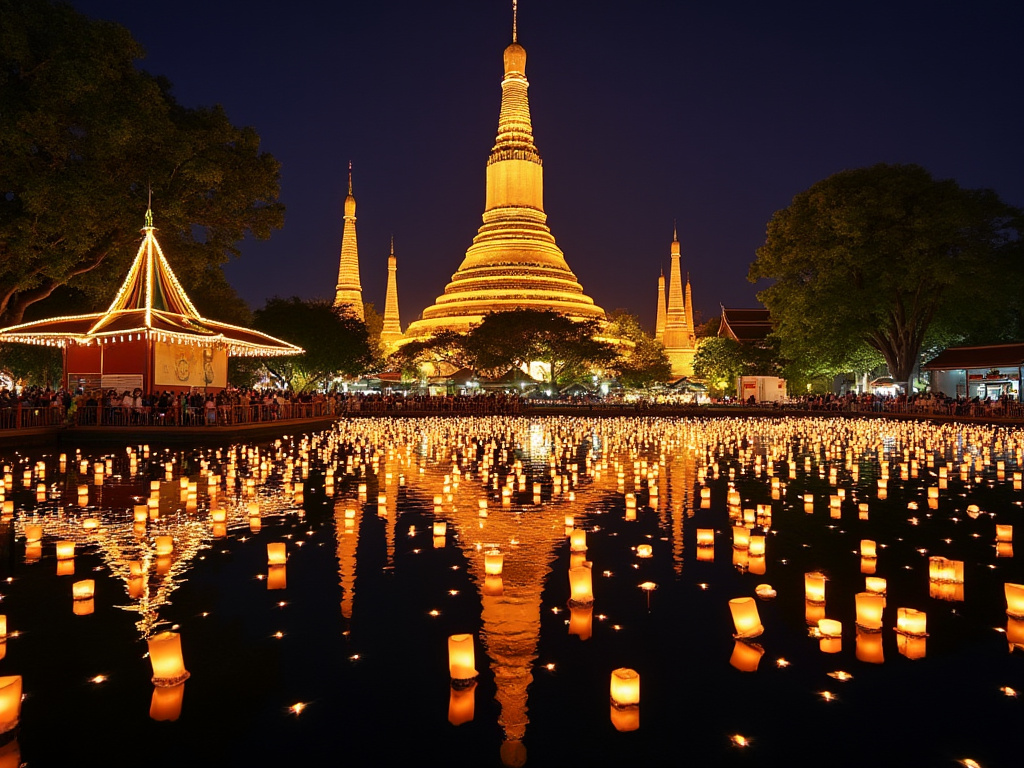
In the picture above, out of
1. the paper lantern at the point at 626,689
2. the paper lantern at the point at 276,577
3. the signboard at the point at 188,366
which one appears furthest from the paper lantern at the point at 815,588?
the signboard at the point at 188,366

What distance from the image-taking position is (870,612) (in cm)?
557

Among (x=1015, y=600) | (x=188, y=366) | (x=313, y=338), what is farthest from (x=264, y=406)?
(x=1015, y=600)

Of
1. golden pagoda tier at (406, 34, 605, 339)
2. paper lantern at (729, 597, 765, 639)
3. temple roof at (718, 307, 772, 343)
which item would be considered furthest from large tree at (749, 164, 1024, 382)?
paper lantern at (729, 597, 765, 639)

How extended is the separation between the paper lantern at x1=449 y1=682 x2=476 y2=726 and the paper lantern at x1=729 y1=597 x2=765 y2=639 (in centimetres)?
202

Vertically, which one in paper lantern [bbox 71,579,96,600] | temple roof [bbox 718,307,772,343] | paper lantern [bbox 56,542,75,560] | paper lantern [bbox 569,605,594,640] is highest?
temple roof [bbox 718,307,772,343]

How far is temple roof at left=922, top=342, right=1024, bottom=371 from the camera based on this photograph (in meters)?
41.2

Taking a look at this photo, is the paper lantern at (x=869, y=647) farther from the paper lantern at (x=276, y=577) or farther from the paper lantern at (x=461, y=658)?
the paper lantern at (x=276, y=577)

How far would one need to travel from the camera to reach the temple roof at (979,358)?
41188mm

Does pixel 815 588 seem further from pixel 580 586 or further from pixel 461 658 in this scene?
pixel 461 658

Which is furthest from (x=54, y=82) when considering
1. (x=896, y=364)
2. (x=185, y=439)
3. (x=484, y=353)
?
(x=896, y=364)

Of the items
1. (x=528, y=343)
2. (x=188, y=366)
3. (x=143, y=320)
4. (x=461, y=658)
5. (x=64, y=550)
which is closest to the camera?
(x=461, y=658)

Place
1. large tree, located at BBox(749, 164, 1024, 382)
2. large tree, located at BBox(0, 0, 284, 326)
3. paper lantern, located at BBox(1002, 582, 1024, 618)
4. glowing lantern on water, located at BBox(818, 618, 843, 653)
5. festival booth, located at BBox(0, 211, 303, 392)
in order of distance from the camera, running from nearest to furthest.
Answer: glowing lantern on water, located at BBox(818, 618, 843, 653) < paper lantern, located at BBox(1002, 582, 1024, 618) < large tree, located at BBox(0, 0, 284, 326) < festival booth, located at BBox(0, 211, 303, 392) < large tree, located at BBox(749, 164, 1024, 382)

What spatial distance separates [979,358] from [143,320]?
140 feet

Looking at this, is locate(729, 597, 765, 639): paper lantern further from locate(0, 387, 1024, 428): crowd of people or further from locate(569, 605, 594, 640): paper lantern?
locate(0, 387, 1024, 428): crowd of people
